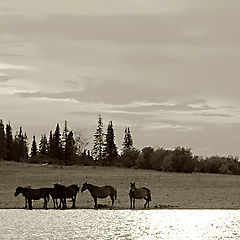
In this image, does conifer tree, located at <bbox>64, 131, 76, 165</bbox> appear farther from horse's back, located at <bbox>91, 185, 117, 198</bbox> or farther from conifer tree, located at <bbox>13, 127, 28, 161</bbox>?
horse's back, located at <bbox>91, 185, 117, 198</bbox>

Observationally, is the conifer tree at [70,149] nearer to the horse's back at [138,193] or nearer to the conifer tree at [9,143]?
the conifer tree at [9,143]

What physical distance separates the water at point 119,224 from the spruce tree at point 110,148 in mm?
66254

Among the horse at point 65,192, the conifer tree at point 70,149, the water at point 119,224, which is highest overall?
the conifer tree at point 70,149

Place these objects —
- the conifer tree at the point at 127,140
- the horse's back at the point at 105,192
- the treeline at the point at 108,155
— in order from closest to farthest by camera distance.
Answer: the horse's back at the point at 105,192 < the treeline at the point at 108,155 < the conifer tree at the point at 127,140

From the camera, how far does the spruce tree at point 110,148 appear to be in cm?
11944

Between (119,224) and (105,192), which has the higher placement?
(105,192)

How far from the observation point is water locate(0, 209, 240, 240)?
38688 mm

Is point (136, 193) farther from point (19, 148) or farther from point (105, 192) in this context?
point (19, 148)

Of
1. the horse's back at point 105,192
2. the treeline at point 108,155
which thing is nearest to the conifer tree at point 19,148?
the treeline at point 108,155

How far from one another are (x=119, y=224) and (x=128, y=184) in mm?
27073

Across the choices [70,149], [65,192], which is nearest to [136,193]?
[65,192]

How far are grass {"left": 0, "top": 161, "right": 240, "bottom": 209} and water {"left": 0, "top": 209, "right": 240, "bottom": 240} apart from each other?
4.89 metres

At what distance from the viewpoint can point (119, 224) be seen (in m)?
43.5

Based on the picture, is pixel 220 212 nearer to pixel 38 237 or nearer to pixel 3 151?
pixel 38 237
